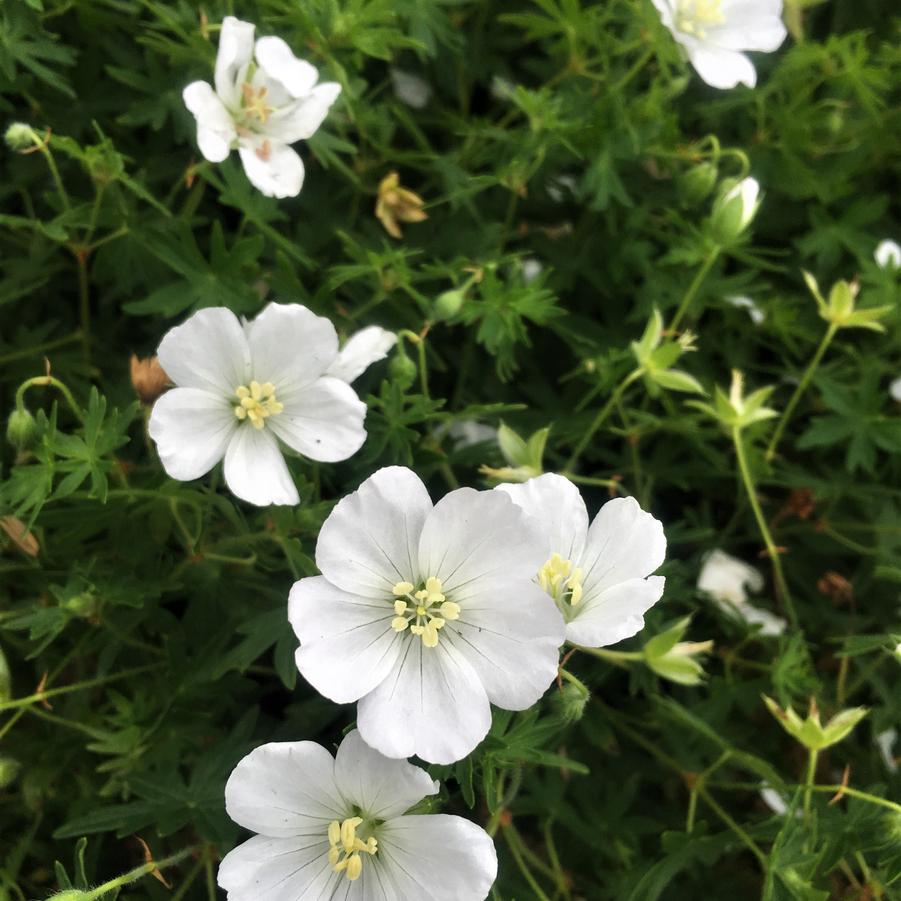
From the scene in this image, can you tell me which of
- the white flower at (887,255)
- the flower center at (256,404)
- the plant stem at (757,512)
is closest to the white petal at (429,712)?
the flower center at (256,404)

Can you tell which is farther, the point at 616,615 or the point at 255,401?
the point at 255,401

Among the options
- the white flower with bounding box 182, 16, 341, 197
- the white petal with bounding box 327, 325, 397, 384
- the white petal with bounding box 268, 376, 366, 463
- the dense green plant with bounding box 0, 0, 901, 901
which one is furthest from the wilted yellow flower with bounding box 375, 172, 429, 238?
the white petal with bounding box 268, 376, 366, 463

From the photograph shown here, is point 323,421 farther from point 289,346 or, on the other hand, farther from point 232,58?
point 232,58

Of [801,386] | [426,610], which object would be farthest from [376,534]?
[801,386]

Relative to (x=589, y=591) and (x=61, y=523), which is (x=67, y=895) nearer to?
(x=61, y=523)

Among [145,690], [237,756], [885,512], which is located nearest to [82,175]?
[145,690]

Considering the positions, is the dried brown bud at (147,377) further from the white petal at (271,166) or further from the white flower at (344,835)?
the white flower at (344,835)

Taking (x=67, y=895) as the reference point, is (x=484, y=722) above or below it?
above

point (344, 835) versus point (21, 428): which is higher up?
point (21, 428)
